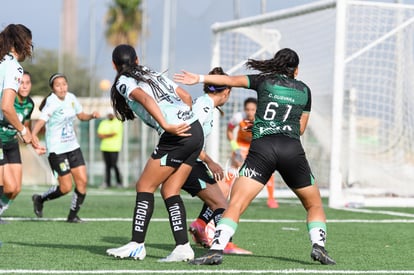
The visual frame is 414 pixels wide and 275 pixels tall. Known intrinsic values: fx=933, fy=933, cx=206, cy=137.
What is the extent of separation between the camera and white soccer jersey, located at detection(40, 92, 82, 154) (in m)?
12.8

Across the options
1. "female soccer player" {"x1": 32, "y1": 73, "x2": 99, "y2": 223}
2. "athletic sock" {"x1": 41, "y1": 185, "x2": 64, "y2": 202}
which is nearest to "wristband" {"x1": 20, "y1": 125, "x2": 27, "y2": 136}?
"female soccer player" {"x1": 32, "y1": 73, "x2": 99, "y2": 223}

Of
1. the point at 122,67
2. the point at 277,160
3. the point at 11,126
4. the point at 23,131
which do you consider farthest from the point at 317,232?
the point at 11,126

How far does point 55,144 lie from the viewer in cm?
1274

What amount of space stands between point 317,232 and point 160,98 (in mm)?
1796

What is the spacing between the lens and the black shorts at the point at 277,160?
26.0 ft

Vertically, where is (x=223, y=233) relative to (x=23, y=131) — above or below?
below

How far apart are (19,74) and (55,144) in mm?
3940

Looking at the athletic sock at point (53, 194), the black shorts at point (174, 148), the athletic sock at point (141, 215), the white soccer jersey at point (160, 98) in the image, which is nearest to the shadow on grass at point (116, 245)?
the athletic sock at point (141, 215)

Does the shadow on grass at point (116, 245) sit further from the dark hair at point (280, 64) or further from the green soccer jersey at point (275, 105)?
the dark hair at point (280, 64)

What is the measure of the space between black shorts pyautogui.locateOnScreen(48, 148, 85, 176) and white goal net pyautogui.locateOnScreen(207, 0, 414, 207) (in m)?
5.55

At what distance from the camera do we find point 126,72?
8.16 metres

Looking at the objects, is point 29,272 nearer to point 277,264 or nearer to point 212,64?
point 277,264

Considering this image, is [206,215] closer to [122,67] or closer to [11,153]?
[122,67]

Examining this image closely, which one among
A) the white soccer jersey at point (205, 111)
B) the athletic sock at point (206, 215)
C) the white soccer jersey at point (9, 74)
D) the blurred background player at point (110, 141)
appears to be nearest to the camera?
the white soccer jersey at point (9, 74)
